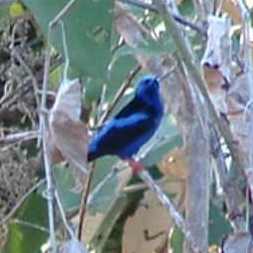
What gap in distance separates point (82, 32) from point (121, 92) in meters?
0.16

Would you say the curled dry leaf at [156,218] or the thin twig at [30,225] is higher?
the thin twig at [30,225]

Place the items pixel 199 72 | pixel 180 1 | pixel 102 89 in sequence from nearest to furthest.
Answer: pixel 199 72 → pixel 102 89 → pixel 180 1

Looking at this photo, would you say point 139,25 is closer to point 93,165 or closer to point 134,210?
point 93,165

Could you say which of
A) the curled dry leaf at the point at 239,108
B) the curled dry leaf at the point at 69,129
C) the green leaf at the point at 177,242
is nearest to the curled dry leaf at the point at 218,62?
the curled dry leaf at the point at 239,108

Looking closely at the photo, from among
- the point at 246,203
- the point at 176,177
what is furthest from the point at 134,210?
the point at 246,203

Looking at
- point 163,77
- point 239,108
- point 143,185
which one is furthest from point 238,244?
point 143,185

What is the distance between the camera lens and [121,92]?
3.70 feet

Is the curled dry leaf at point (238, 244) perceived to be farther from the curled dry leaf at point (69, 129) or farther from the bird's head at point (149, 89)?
the bird's head at point (149, 89)

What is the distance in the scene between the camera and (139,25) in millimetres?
1026

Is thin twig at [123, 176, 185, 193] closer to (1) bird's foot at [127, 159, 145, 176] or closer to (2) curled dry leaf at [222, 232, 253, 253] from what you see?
(1) bird's foot at [127, 159, 145, 176]

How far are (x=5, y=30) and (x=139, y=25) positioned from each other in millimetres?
353

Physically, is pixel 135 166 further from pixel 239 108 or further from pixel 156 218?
pixel 239 108

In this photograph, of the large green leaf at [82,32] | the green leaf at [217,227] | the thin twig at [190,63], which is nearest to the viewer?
the thin twig at [190,63]

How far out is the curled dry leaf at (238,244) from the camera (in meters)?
0.80
